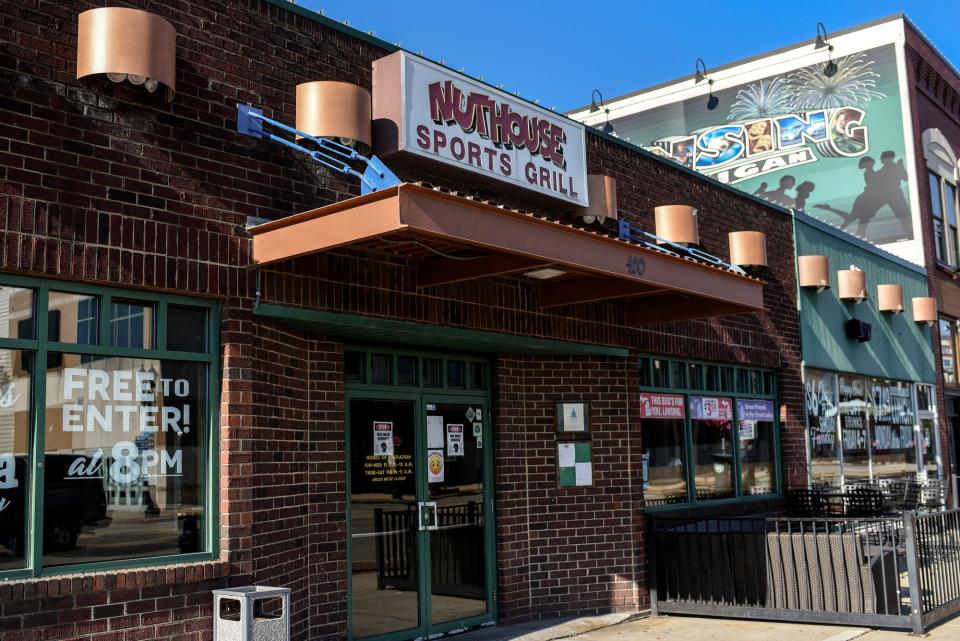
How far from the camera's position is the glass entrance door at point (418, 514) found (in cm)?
829

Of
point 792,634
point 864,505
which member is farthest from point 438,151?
point 864,505

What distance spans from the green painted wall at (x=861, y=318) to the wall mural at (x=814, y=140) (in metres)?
2.32

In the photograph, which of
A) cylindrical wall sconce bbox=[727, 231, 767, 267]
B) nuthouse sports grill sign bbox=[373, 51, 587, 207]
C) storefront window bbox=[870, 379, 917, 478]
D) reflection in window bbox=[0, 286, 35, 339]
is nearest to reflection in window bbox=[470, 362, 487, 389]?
nuthouse sports grill sign bbox=[373, 51, 587, 207]

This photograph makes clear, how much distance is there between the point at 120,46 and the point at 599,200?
5566 mm

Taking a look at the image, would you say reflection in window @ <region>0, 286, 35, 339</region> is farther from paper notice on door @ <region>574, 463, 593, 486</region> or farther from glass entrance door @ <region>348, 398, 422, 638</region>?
paper notice on door @ <region>574, 463, 593, 486</region>

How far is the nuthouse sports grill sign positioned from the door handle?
3056 mm

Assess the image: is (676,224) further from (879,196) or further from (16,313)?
(879,196)

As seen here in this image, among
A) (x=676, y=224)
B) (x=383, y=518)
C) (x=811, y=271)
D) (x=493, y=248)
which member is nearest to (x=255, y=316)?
(x=493, y=248)

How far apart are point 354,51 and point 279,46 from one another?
0.83m

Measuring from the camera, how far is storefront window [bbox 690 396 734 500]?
1230 centimetres

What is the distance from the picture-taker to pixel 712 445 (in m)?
12.7

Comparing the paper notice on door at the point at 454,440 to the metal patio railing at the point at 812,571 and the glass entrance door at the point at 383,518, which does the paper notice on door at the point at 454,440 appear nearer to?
the glass entrance door at the point at 383,518

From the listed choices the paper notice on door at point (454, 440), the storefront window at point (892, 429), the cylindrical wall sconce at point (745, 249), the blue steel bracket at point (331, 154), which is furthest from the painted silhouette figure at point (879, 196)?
the blue steel bracket at point (331, 154)

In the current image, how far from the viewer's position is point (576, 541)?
396 inches
